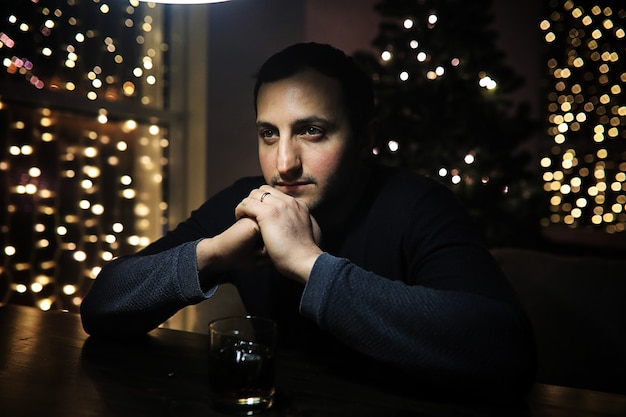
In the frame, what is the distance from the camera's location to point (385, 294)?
931 millimetres

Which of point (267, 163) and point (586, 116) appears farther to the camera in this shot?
point (586, 116)

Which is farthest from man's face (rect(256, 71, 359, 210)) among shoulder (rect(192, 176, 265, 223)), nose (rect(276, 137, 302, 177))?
shoulder (rect(192, 176, 265, 223))

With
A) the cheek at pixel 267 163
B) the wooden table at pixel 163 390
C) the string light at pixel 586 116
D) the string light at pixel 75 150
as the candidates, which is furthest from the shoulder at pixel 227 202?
the string light at pixel 586 116

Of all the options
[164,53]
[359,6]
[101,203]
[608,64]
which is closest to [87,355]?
[101,203]

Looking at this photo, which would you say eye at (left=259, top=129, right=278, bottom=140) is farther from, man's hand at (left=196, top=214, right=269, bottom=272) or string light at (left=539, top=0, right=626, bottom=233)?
string light at (left=539, top=0, right=626, bottom=233)

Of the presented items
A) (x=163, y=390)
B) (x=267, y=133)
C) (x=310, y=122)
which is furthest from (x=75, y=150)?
(x=163, y=390)

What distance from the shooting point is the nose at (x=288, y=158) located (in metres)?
1.21

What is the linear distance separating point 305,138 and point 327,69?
0.19 metres

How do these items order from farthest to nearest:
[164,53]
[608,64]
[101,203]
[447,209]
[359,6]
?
[608,64], [359,6], [164,53], [101,203], [447,209]

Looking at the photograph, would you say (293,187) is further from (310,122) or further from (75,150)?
(75,150)

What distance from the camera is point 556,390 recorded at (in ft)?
3.00

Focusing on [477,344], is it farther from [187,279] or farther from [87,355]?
[87,355]

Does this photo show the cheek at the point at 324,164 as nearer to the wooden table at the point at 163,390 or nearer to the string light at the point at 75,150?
the wooden table at the point at 163,390

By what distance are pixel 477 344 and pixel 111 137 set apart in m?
2.05
